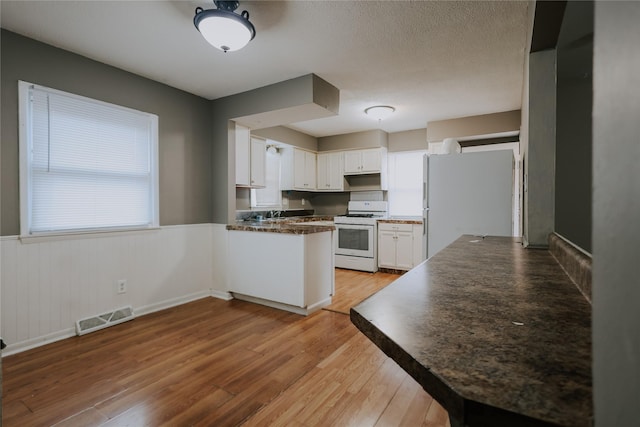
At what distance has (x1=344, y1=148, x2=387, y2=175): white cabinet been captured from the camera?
5406 millimetres

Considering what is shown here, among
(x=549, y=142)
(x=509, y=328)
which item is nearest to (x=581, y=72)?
(x=549, y=142)

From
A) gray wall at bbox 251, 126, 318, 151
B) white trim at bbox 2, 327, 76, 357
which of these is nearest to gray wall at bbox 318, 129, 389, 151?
gray wall at bbox 251, 126, 318, 151

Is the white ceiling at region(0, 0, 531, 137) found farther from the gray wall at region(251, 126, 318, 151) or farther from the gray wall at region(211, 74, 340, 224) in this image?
the gray wall at region(251, 126, 318, 151)

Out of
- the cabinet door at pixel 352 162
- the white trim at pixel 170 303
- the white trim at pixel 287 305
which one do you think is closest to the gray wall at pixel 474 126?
the cabinet door at pixel 352 162

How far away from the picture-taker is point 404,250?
4.91 meters

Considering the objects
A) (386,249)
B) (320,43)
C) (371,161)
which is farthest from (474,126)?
(320,43)

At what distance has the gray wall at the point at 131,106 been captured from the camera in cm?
232

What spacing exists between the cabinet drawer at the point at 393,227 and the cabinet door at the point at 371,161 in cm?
98

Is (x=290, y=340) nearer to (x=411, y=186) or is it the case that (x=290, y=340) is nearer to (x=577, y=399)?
(x=577, y=399)

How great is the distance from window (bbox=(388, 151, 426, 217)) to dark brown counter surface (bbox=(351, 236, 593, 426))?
181 inches

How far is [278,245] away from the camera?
10.8 feet

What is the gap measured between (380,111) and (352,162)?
1.57 meters

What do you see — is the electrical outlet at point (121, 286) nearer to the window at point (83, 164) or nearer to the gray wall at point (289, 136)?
the window at point (83, 164)

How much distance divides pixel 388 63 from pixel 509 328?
2.77 meters
